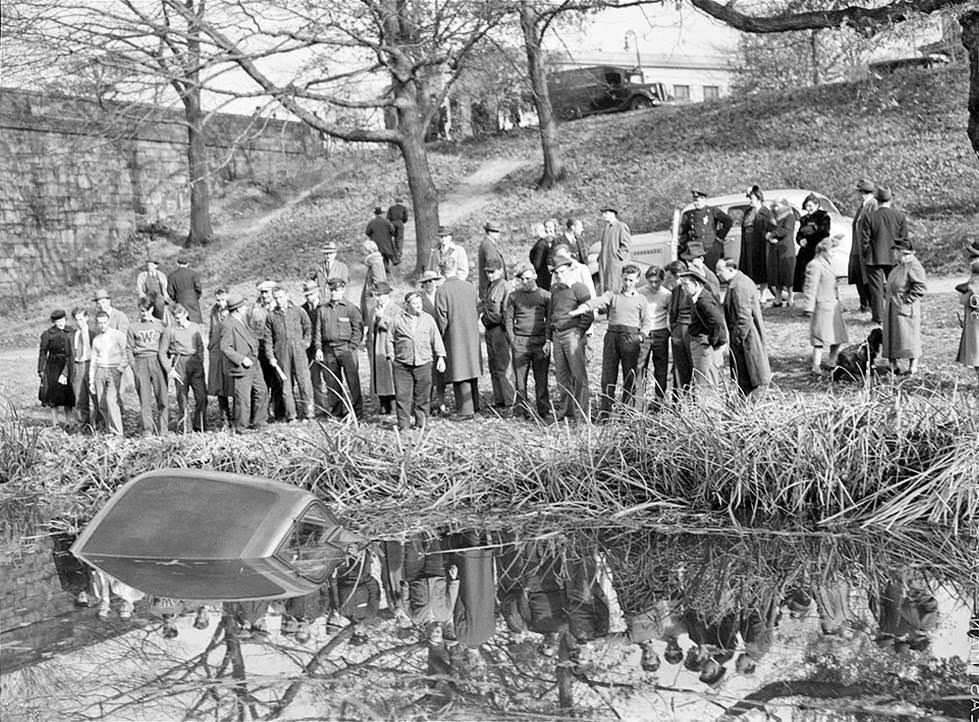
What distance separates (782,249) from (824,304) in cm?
333

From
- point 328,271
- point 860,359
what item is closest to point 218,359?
point 328,271

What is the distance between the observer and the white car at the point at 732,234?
59.3 ft

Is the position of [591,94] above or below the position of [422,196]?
above

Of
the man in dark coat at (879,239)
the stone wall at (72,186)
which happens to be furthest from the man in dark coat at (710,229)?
the stone wall at (72,186)

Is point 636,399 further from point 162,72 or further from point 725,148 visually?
point 725,148

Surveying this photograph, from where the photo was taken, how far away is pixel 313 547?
32.7ft

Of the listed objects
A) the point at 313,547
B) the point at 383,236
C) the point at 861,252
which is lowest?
the point at 313,547

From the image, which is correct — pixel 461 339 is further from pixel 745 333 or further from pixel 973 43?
pixel 973 43

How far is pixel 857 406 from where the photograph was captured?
10992 mm

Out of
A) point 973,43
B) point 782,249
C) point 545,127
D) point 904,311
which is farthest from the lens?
point 545,127

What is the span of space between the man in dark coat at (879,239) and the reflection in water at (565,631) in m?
5.76

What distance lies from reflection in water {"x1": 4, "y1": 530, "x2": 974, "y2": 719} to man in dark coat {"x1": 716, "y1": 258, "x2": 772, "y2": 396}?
2.56m

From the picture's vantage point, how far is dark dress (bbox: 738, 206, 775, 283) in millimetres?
17516

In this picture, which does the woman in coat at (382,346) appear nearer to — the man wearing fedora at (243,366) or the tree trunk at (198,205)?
the man wearing fedora at (243,366)
